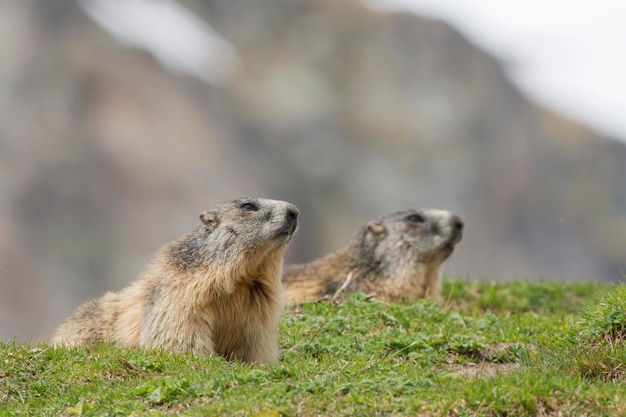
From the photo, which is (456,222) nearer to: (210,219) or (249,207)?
(249,207)

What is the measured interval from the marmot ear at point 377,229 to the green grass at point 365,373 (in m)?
3.91

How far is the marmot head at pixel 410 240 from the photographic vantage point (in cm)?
1582

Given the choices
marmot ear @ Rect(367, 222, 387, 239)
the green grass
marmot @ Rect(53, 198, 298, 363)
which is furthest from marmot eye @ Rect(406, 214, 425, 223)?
marmot @ Rect(53, 198, 298, 363)

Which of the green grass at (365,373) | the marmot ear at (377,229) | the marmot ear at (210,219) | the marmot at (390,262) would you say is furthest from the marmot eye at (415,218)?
the marmot ear at (210,219)

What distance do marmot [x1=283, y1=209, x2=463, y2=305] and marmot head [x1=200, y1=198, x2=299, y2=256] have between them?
15.4 ft

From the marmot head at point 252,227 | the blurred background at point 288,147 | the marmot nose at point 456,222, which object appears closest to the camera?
the marmot head at point 252,227

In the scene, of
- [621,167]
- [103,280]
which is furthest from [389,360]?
[621,167]

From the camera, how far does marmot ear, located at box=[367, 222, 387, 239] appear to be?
16203 mm

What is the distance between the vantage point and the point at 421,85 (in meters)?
63.5

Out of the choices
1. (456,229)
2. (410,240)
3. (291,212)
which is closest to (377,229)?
(410,240)

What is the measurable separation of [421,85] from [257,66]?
43.0ft

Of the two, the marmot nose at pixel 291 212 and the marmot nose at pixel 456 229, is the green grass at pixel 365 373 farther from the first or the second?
the marmot nose at pixel 456 229

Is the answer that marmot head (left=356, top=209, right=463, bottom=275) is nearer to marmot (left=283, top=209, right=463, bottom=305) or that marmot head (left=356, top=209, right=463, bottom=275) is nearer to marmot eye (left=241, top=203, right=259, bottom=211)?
marmot (left=283, top=209, right=463, bottom=305)

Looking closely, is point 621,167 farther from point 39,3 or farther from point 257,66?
point 39,3
